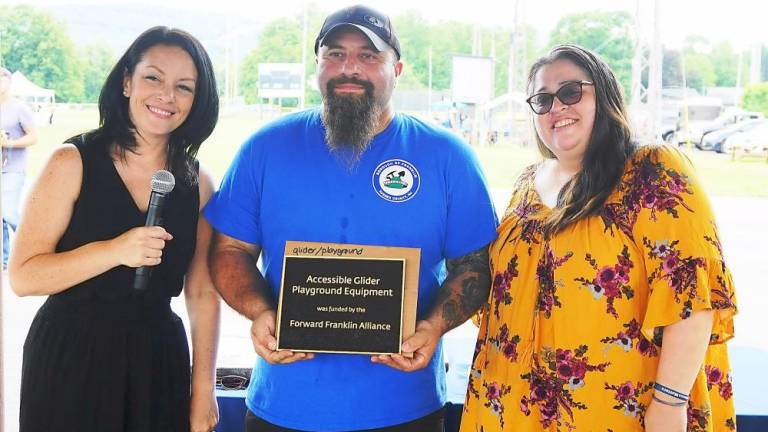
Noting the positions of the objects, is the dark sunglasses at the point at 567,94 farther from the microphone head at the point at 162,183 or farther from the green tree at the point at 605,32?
the green tree at the point at 605,32

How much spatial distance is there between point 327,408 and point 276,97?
13308mm

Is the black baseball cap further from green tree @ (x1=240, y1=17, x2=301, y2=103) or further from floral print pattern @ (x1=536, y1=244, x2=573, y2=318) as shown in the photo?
green tree @ (x1=240, y1=17, x2=301, y2=103)

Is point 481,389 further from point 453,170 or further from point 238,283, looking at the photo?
point 238,283

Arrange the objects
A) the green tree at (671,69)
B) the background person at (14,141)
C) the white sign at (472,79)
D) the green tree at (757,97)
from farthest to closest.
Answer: the green tree at (757,97)
the green tree at (671,69)
the white sign at (472,79)
the background person at (14,141)

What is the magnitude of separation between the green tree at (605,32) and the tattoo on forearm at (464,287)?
51.8ft

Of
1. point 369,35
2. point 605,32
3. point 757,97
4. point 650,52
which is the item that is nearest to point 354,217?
point 369,35

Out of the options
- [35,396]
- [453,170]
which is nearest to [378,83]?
[453,170]

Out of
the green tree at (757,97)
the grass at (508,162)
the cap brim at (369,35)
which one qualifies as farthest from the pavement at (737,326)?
the green tree at (757,97)

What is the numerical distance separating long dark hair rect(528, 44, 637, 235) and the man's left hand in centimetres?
48

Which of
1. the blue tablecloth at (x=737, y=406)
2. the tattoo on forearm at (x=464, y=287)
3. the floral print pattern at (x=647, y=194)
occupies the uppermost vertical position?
the floral print pattern at (x=647, y=194)

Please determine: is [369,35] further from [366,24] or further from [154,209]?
[154,209]

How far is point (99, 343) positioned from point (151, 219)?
449mm

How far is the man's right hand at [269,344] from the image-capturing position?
2.18m

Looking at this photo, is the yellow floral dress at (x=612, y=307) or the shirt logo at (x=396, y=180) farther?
the shirt logo at (x=396, y=180)
